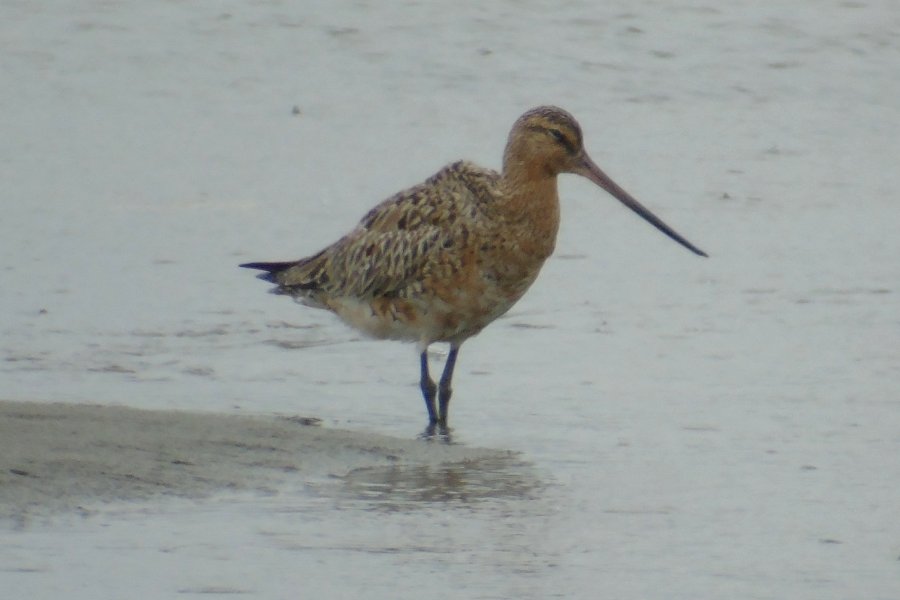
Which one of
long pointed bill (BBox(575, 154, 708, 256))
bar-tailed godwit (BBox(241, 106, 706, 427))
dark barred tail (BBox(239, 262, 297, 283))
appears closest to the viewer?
bar-tailed godwit (BBox(241, 106, 706, 427))

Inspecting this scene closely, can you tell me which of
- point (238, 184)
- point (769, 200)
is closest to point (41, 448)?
point (238, 184)

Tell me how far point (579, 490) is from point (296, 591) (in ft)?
4.49

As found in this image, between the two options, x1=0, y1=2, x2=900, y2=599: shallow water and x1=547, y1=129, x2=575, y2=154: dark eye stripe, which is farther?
x1=547, y1=129, x2=575, y2=154: dark eye stripe

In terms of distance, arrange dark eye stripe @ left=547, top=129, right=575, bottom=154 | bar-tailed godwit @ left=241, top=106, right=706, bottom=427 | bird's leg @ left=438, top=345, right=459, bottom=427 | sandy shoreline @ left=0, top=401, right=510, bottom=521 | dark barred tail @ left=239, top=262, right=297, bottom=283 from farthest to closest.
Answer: dark barred tail @ left=239, top=262, right=297, bottom=283 < dark eye stripe @ left=547, top=129, right=575, bottom=154 < bar-tailed godwit @ left=241, top=106, right=706, bottom=427 < bird's leg @ left=438, top=345, right=459, bottom=427 < sandy shoreline @ left=0, top=401, right=510, bottom=521

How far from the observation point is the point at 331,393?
7031 mm

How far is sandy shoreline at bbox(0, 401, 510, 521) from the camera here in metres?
5.32

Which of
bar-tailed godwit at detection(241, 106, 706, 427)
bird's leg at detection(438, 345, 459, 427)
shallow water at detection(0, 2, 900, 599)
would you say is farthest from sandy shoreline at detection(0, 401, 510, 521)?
bar-tailed godwit at detection(241, 106, 706, 427)

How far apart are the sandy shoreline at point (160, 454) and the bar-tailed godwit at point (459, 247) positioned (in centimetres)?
72

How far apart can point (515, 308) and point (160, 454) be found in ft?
9.27

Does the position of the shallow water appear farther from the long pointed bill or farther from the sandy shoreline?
the long pointed bill

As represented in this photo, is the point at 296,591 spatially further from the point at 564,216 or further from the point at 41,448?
the point at 564,216

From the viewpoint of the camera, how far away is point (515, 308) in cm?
825

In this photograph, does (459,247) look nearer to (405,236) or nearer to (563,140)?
(405,236)

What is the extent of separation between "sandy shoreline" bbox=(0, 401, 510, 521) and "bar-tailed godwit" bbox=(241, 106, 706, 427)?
719mm
